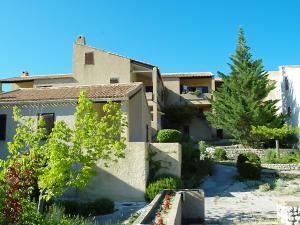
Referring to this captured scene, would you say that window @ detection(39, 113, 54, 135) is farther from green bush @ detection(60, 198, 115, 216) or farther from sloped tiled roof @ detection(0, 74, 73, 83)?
sloped tiled roof @ detection(0, 74, 73, 83)

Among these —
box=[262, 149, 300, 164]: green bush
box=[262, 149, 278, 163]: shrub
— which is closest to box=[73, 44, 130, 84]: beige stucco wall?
box=[262, 149, 278, 163]: shrub

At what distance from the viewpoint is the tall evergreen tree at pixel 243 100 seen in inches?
1441

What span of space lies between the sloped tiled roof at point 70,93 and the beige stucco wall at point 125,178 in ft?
12.6

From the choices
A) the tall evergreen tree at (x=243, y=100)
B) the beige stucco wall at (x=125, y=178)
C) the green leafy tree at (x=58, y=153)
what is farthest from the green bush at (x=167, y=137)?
the tall evergreen tree at (x=243, y=100)

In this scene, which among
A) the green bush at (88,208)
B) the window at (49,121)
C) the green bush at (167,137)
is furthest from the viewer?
the green bush at (167,137)

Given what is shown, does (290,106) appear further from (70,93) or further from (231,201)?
Result: (70,93)

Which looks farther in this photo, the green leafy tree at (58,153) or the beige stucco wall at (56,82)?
the beige stucco wall at (56,82)

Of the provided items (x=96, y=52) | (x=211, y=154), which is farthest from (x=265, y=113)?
(x=96, y=52)

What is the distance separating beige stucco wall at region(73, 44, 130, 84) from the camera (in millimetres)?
38344

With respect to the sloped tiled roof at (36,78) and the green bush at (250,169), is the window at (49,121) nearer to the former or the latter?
the green bush at (250,169)

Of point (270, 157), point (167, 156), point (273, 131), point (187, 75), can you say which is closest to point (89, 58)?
point (187, 75)

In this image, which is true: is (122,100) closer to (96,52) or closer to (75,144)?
(75,144)

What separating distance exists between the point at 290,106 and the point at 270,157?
9965 millimetres

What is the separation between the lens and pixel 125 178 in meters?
19.5
